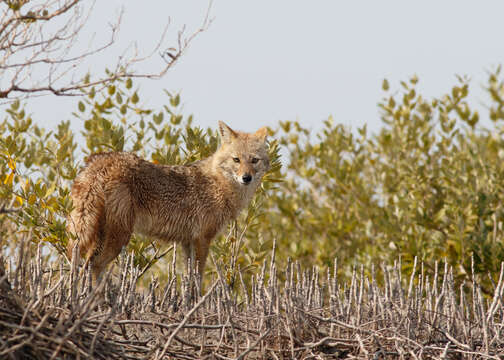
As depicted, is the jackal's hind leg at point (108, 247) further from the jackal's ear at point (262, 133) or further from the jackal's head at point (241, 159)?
the jackal's ear at point (262, 133)

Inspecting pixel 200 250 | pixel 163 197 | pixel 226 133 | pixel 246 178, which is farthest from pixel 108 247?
pixel 226 133

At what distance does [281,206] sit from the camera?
1048cm

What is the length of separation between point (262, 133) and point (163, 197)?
1574 mm

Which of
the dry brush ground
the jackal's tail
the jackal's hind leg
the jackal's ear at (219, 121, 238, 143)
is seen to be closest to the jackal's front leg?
the jackal's hind leg

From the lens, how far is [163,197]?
21.3 feet

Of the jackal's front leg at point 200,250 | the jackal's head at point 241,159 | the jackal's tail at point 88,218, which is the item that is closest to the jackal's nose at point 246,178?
the jackal's head at point 241,159

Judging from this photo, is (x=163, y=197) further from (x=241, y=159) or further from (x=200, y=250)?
(x=241, y=159)

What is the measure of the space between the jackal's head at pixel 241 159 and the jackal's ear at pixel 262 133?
12cm

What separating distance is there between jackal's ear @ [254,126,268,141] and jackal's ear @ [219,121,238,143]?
0.87ft

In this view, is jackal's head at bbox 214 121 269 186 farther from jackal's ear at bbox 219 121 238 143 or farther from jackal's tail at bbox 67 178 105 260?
jackal's tail at bbox 67 178 105 260

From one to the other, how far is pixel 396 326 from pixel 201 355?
1.18 m

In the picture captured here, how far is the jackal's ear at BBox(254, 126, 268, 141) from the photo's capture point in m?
7.39

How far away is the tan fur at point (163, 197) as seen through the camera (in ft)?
19.7

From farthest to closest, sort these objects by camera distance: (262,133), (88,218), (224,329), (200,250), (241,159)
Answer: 1. (262,133)
2. (241,159)
3. (200,250)
4. (88,218)
5. (224,329)
